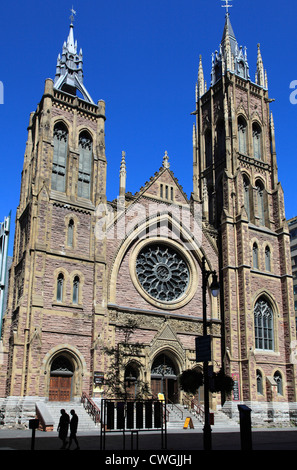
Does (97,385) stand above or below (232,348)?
below

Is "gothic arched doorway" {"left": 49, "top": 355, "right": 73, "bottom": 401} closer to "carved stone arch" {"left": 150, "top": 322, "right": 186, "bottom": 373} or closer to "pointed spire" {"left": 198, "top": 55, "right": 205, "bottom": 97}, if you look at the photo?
"carved stone arch" {"left": 150, "top": 322, "right": 186, "bottom": 373}

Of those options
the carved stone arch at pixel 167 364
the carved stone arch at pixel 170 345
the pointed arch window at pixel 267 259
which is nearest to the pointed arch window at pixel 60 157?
the carved stone arch at pixel 170 345

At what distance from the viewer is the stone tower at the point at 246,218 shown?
35812 mm

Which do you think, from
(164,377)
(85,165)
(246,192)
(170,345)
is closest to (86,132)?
(85,165)

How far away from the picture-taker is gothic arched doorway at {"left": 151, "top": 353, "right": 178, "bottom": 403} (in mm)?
32781

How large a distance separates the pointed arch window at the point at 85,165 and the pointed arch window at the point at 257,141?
628 inches

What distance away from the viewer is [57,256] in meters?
30.7

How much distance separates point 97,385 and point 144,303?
22.2ft

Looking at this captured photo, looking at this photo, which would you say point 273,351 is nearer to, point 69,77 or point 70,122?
point 70,122

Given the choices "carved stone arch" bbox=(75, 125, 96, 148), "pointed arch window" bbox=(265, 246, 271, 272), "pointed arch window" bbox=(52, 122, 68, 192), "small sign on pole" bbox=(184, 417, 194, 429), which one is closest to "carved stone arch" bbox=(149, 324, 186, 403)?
"small sign on pole" bbox=(184, 417, 194, 429)

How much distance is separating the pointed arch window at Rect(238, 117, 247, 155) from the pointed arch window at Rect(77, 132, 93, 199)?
14.1 meters

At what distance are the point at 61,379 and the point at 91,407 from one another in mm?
2563
